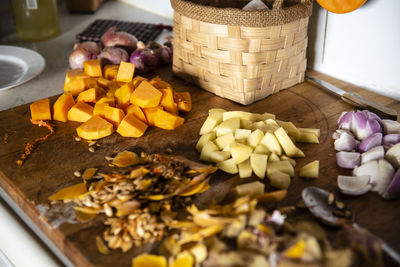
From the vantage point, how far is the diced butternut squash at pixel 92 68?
138 centimetres

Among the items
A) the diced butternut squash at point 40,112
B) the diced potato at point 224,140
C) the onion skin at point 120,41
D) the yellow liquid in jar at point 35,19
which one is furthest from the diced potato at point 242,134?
the yellow liquid in jar at point 35,19

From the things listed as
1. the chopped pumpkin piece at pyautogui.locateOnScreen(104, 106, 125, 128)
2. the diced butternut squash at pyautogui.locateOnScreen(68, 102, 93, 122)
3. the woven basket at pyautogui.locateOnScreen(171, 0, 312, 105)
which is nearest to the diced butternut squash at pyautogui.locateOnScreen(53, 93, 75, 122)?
the diced butternut squash at pyautogui.locateOnScreen(68, 102, 93, 122)

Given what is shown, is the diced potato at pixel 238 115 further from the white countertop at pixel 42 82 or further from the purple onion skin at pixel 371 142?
the white countertop at pixel 42 82

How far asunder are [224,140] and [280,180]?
0.19 meters

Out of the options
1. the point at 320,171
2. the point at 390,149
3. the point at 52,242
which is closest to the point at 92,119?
the point at 52,242

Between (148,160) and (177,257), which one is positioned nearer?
(177,257)

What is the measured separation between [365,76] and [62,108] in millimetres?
988

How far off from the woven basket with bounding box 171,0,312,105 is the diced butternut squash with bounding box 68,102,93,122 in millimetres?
376

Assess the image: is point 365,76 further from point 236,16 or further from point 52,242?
point 52,242

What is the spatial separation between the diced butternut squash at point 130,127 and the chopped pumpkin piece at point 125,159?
10 cm

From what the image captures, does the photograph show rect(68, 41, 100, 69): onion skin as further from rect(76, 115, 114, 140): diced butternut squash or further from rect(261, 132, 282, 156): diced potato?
rect(261, 132, 282, 156): diced potato

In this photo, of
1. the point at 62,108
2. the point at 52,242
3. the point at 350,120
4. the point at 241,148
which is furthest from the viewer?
the point at 62,108

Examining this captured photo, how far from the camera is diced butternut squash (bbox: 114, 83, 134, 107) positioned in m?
1.22

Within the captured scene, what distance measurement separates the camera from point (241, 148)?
1001 mm
